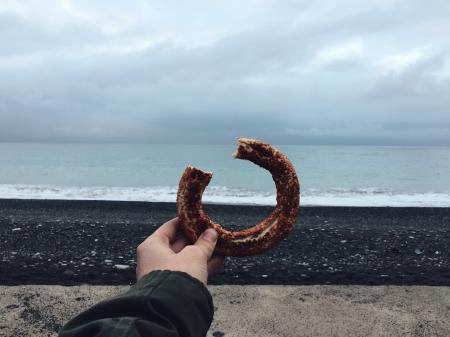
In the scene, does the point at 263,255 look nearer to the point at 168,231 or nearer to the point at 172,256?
the point at 168,231

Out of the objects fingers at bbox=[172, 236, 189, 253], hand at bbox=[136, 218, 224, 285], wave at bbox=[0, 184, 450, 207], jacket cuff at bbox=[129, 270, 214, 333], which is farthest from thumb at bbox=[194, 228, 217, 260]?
wave at bbox=[0, 184, 450, 207]

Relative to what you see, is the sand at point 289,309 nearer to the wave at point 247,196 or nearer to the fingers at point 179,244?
the fingers at point 179,244

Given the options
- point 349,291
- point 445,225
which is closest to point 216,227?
point 349,291

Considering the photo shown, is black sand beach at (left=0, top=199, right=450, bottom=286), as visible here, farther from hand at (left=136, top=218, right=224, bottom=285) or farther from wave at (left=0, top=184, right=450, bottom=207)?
wave at (left=0, top=184, right=450, bottom=207)

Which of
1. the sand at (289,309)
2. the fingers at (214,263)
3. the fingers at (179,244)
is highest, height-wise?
the fingers at (179,244)

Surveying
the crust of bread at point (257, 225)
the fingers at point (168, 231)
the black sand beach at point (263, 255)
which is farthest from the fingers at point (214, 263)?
the black sand beach at point (263, 255)

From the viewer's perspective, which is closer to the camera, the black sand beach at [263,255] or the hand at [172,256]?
the hand at [172,256]
